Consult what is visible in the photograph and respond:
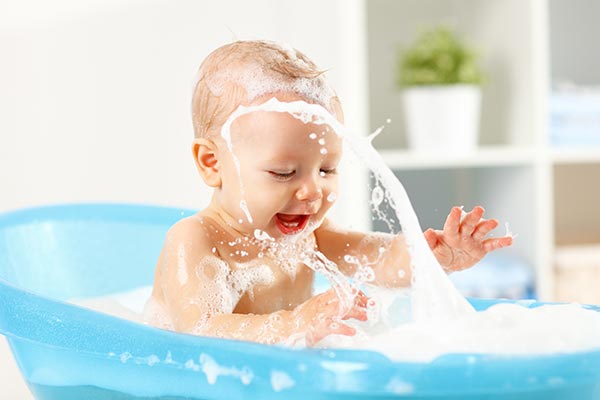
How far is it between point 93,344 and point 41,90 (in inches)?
48.9

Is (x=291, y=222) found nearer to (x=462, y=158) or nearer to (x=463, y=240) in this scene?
(x=463, y=240)

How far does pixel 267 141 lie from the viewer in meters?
0.90

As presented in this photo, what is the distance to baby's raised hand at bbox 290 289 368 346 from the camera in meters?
0.69

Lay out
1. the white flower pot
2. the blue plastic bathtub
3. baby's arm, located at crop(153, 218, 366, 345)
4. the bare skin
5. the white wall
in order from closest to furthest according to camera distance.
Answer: the blue plastic bathtub
baby's arm, located at crop(153, 218, 366, 345)
the bare skin
the white wall
the white flower pot

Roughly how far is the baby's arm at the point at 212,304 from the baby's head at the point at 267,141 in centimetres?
6

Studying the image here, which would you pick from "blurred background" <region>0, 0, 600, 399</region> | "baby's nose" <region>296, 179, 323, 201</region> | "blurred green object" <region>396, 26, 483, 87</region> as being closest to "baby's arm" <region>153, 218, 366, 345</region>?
"baby's nose" <region>296, 179, 323, 201</region>

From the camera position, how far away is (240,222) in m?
0.97

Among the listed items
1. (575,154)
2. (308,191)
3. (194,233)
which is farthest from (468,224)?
(575,154)

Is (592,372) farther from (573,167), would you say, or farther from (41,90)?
(573,167)

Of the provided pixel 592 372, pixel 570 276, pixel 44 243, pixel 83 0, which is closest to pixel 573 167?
pixel 570 276

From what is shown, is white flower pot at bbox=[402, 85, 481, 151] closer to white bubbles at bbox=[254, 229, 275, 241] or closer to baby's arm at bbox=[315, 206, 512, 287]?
baby's arm at bbox=[315, 206, 512, 287]

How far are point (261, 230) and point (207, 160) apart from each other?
0.09 m

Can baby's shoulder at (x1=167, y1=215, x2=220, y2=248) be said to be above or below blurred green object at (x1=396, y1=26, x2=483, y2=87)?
below

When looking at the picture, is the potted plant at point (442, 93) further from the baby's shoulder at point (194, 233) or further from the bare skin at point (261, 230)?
the baby's shoulder at point (194, 233)
